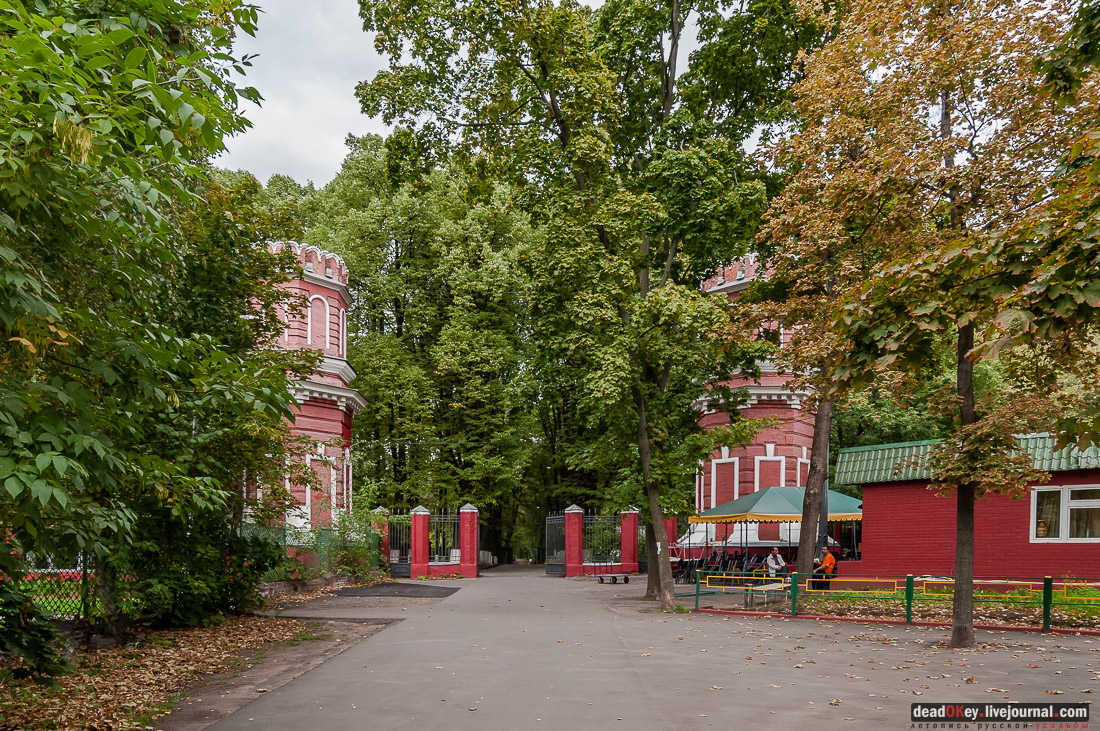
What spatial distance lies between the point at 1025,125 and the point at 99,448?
42.6 ft

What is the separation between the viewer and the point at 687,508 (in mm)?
19594

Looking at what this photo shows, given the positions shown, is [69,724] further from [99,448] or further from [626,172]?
[626,172]

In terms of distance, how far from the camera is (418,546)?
98.4 feet

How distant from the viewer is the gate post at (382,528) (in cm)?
2741

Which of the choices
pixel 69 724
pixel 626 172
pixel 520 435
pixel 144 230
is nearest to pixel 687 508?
pixel 626 172

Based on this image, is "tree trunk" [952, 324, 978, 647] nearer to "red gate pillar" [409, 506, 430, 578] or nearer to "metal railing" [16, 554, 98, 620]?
"metal railing" [16, 554, 98, 620]

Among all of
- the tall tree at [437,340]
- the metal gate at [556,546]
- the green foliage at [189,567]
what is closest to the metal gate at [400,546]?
the metal gate at [556,546]

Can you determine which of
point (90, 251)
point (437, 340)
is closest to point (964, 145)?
point (90, 251)

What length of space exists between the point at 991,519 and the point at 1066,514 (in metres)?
1.62

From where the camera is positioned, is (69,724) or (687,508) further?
(687,508)

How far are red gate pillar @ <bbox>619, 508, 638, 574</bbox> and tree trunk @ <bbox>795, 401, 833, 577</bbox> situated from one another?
12.4 metres

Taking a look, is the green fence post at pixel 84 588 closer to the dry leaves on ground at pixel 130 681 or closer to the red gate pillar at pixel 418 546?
the dry leaves on ground at pixel 130 681

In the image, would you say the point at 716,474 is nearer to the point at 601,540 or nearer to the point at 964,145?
the point at 601,540

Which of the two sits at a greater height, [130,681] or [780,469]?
[780,469]
